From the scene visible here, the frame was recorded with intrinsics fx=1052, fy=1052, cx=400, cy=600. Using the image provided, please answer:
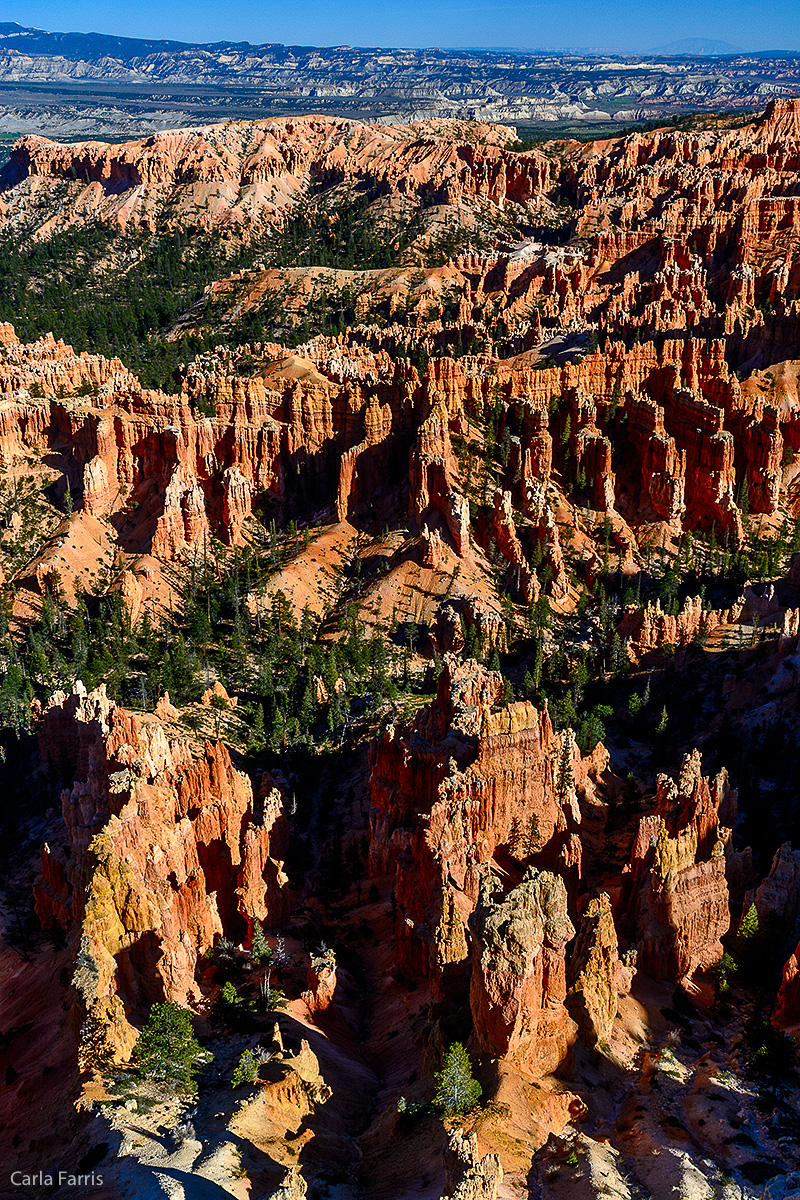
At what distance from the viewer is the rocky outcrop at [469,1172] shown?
3111 cm

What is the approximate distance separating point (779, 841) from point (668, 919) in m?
13.4

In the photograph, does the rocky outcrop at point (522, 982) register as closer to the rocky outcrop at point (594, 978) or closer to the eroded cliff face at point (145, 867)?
the rocky outcrop at point (594, 978)

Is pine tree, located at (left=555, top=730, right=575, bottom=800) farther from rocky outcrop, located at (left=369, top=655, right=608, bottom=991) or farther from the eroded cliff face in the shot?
the eroded cliff face

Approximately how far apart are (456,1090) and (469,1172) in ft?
18.6

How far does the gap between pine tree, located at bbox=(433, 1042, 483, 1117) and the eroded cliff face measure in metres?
13.4

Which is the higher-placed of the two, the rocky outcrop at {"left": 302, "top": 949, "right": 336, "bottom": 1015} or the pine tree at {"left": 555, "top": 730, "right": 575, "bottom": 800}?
the pine tree at {"left": 555, "top": 730, "right": 575, "bottom": 800}

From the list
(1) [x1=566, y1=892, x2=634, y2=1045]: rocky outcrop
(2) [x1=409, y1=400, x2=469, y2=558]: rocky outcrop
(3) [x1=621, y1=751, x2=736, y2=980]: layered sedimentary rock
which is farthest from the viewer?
(2) [x1=409, y1=400, x2=469, y2=558]: rocky outcrop

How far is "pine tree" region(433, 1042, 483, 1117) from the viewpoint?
→ 122ft

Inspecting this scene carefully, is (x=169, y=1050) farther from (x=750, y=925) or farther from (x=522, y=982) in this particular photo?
(x=750, y=925)

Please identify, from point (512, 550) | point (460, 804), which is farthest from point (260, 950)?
point (512, 550)

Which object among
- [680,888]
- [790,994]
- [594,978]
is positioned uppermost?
[594,978]

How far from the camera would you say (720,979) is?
50.3m

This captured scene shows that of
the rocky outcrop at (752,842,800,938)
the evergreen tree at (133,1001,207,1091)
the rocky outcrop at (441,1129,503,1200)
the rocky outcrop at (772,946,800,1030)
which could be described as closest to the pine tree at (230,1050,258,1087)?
the evergreen tree at (133,1001,207,1091)

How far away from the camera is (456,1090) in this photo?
122 feet
